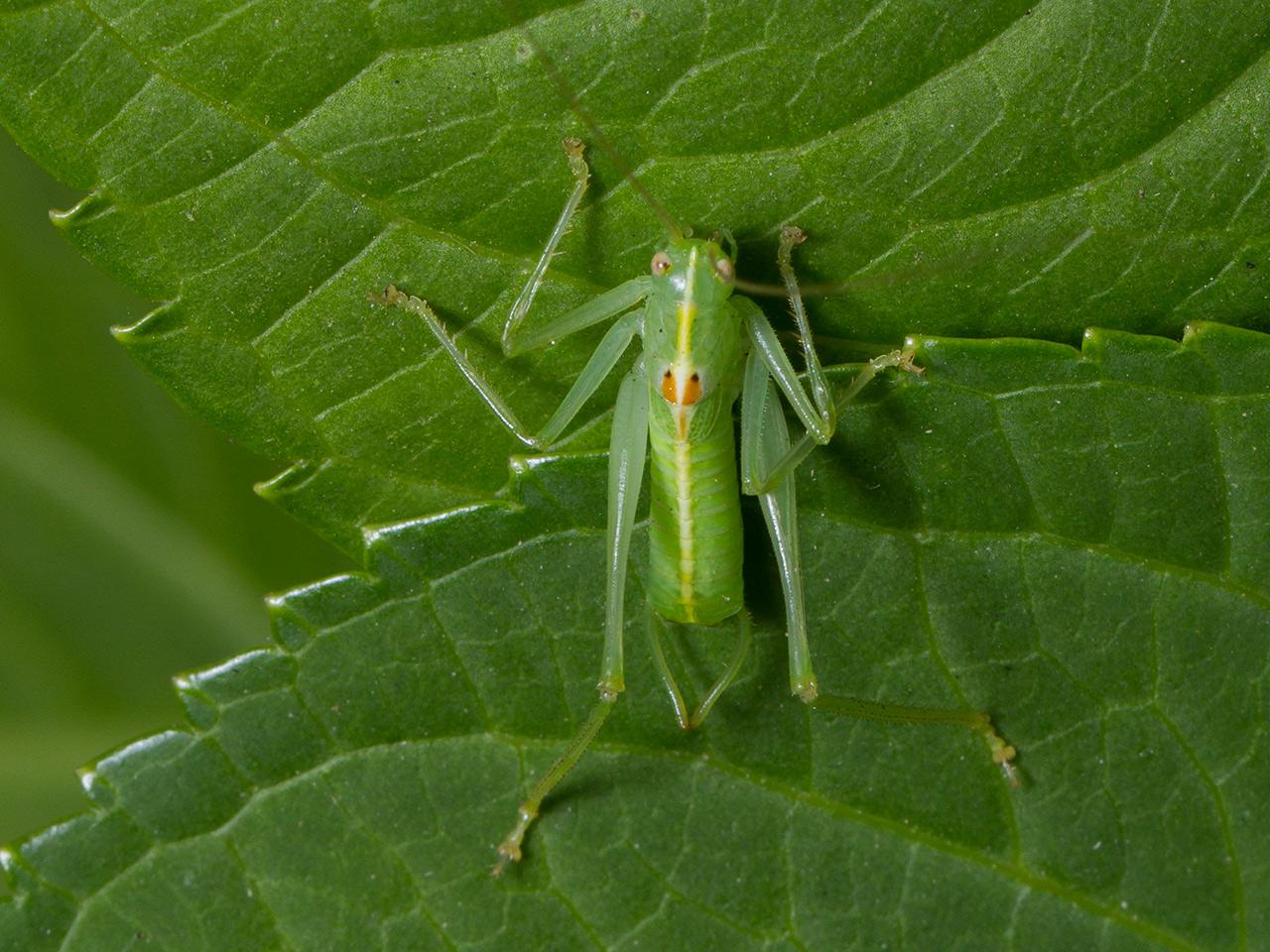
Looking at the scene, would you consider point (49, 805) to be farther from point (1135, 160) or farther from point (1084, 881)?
point (1135, 160)

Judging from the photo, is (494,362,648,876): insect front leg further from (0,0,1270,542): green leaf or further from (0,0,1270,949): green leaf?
(0,0,1270,542): green leaf

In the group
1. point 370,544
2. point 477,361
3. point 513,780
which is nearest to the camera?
point 370,544

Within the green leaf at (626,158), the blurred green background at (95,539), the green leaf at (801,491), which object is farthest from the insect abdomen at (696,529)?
the blurred green background at (95,539)

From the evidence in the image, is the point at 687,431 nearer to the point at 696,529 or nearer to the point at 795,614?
the point at 696,529

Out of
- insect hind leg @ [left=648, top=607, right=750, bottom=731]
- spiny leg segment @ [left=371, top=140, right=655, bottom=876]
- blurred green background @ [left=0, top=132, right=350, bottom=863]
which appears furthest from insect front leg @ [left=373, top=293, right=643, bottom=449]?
blurred green background @ [left=0, top=132, right=350, bottom=863]

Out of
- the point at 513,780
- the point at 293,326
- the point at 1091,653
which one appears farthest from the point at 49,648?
the point at 1091,653

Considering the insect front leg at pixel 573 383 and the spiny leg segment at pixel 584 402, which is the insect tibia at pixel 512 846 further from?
the insect front leg at pixel 573 383
